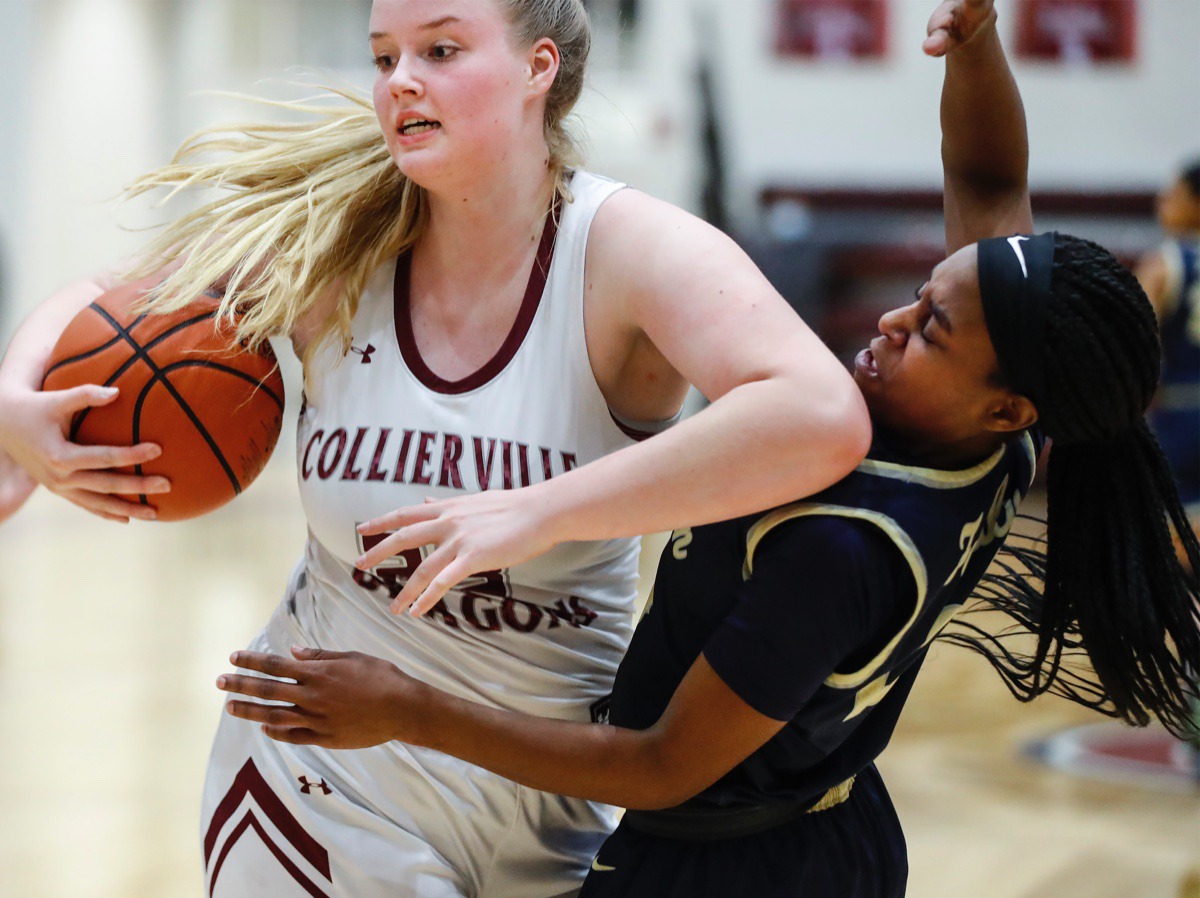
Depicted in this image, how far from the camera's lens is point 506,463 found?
1.54 meters

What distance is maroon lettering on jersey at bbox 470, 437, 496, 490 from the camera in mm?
1532

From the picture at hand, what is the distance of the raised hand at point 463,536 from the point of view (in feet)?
4.32

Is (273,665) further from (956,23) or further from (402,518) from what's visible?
(956,23)

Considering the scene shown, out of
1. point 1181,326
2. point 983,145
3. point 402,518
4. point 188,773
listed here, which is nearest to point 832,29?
point 1181,326

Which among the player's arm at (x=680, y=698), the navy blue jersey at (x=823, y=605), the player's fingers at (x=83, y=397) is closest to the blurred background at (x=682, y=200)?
the player's fingers at (x=83, y=397)

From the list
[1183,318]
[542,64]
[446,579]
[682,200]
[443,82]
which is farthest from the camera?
[682,200]

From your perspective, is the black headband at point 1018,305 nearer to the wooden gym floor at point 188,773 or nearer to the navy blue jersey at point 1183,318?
the wooden gym floor at point 188,773

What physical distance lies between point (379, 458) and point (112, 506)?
0.40m

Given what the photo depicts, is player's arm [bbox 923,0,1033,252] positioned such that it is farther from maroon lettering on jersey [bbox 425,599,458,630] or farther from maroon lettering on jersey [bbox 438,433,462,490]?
maroon lettering on jersey [bbox 425,599,458,630]

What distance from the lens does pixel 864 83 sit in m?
10.8

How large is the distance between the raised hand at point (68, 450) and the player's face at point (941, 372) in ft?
2.94

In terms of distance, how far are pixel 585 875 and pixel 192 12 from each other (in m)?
11.9

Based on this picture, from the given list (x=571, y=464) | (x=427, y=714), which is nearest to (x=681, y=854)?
(x=427, y=714)

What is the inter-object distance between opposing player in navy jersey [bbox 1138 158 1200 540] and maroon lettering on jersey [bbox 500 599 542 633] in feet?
12.3
